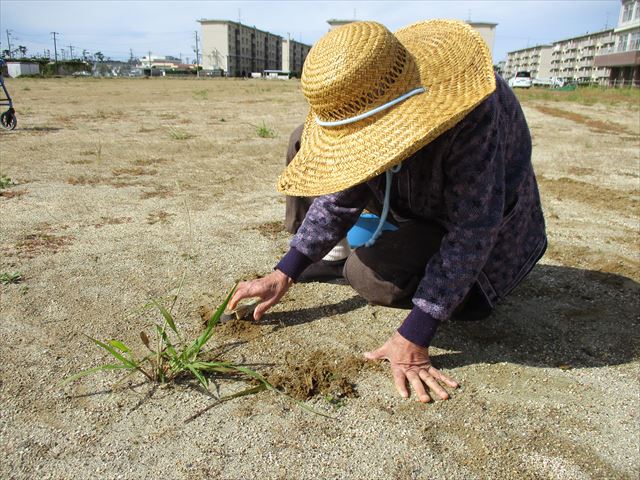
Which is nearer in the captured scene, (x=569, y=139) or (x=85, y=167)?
(x=85, y=167)

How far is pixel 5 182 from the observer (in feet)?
11.5

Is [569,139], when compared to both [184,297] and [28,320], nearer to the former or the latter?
[184,297]

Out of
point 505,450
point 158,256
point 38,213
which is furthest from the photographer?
point 38,213

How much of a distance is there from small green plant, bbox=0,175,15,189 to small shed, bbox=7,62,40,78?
34523mm

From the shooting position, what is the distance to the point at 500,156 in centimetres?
134

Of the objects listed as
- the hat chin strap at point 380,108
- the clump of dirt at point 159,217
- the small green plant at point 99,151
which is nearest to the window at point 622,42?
the small green plant at point 99,151

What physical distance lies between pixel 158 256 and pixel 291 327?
88 cm

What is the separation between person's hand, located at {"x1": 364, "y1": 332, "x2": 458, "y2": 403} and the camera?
1434 millimetres

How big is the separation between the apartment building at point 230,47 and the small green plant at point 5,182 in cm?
6711

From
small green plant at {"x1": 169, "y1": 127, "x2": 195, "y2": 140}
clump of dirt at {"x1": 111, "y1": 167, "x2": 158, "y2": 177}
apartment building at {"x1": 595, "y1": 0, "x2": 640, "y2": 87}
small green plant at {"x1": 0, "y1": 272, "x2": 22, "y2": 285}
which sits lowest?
small green plant at {"x1": 0, "y1": 272, "x2": 22, "y2": 285}

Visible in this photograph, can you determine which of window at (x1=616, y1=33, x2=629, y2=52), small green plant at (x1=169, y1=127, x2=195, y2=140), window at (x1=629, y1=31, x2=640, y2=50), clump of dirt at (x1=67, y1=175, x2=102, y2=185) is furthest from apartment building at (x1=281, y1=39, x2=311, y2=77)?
clump of dirt at (x1=67, y1=175, x2=102, y2=185)

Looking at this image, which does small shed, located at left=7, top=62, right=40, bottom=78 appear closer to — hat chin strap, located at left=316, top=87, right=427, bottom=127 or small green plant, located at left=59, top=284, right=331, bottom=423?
small green plant, located at left=59, top=284, right=331, bottom=423

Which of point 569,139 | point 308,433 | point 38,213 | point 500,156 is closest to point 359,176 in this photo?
point 500,156

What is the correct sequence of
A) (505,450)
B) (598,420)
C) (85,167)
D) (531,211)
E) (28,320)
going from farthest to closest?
1. (85,167)
2. (28,320)
3. (531,211)
4. (598,420)
5. (505,450)
